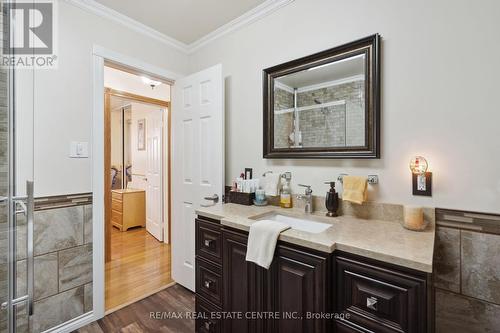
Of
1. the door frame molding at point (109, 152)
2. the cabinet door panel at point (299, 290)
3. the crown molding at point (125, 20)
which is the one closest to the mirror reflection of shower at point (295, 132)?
the cabinet door panel at point (299, 290)

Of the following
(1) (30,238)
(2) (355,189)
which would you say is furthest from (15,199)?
(2) (355,189)

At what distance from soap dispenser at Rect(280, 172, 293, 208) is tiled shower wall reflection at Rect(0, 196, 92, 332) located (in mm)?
1494

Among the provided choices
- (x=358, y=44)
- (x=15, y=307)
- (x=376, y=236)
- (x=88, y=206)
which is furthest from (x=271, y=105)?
(x=15, y=307)

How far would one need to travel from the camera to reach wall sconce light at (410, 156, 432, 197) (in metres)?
1.22

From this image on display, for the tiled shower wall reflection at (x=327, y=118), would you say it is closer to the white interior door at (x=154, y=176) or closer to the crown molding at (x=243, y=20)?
the crown molding at (x=243, y=20)

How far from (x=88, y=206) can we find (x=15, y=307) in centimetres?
85

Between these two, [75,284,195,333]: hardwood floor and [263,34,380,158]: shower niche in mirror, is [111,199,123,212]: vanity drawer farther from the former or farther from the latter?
[263,34,380,158]: shower niche in mirror

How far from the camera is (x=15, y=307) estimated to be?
108 centimetres

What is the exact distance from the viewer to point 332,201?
146 centimetres

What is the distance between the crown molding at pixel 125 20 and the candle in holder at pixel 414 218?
2.46m

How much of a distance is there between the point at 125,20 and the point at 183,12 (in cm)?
53

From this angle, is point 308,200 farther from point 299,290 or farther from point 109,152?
point 109,152

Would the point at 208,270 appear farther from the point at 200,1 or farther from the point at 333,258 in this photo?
the point at 200,1

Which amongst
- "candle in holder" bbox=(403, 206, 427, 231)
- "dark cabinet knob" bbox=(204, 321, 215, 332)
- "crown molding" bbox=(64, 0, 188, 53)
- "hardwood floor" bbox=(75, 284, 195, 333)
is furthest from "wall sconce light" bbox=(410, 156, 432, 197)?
"crown molding" bbox=(64, 0, 188, 53)
